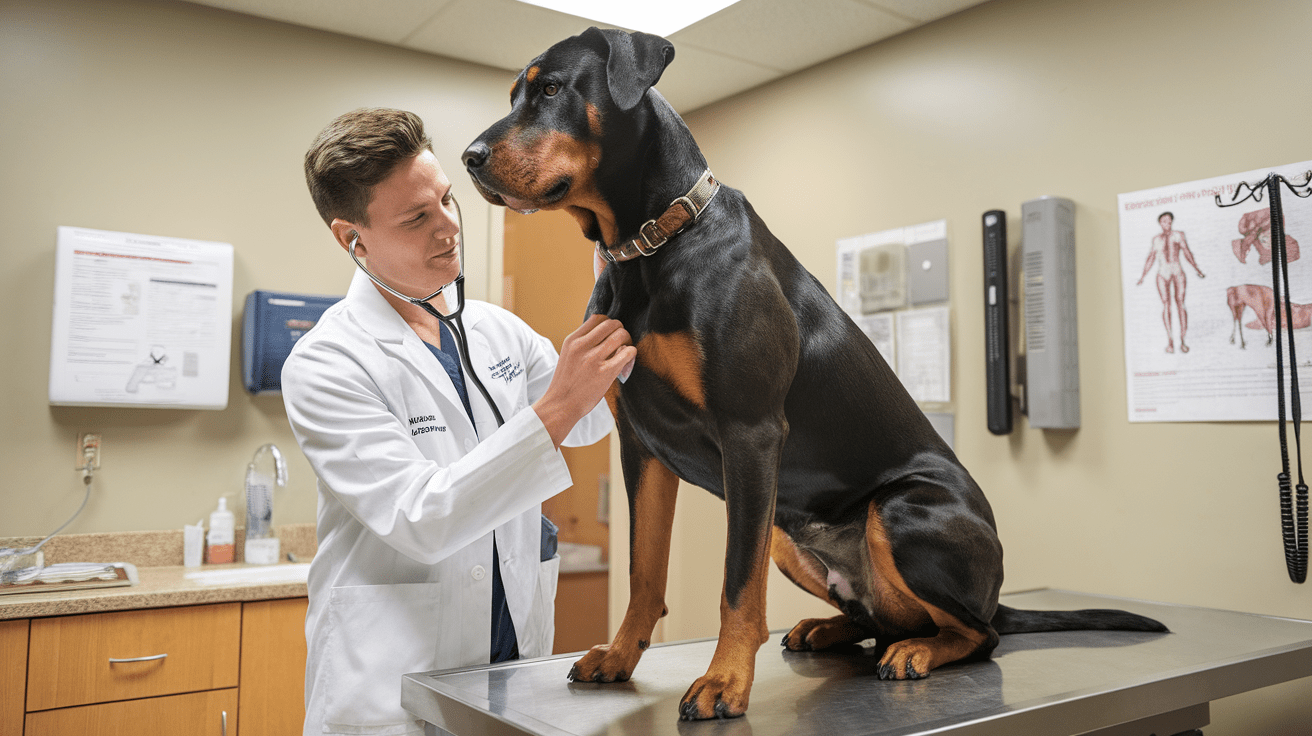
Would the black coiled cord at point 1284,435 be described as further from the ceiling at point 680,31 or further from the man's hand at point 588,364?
the man's hand at point 588,364

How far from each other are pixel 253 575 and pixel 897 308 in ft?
8.37

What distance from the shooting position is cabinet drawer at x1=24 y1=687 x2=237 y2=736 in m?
2.38

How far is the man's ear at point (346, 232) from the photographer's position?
1550 millimetres

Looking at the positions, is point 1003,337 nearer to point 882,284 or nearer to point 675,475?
point 882,284

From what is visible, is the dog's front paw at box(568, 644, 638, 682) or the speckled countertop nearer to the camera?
the dog's front paw at box(568, 644, 638, 682)

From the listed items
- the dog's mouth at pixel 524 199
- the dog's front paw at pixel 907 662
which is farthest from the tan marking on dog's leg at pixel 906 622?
the dog's mouth at pixel 524 199

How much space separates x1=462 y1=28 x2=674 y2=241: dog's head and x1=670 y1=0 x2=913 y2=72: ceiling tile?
8.01ft

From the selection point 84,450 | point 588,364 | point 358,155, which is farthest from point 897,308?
point 84,450

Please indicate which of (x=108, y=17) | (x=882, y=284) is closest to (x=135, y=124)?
(x=108, y=17)

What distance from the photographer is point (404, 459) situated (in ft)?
4.30

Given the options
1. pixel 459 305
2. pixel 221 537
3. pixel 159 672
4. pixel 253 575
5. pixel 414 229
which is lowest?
pixel 159 672

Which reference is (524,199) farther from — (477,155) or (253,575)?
(253,575)

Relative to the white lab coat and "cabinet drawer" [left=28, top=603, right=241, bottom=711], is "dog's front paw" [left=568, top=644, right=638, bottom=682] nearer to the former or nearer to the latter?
the white lab coat

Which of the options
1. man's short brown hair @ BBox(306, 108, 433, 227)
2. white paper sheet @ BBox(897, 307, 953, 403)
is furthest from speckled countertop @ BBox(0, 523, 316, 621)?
white paper sheet @ BBox(897, 307, 953, 403)
